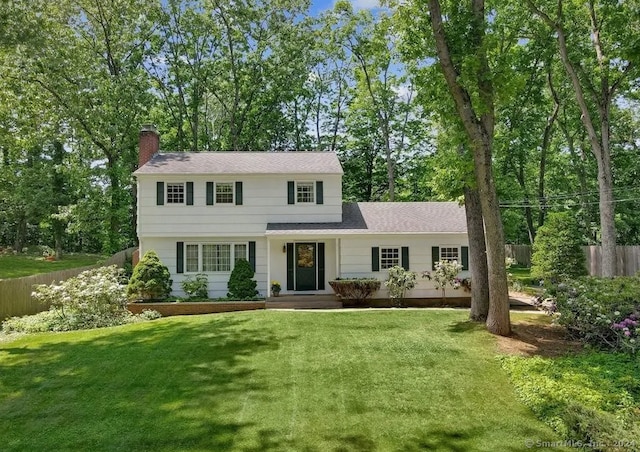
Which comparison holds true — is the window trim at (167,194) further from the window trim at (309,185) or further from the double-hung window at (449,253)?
the double-hung window at (449,253)

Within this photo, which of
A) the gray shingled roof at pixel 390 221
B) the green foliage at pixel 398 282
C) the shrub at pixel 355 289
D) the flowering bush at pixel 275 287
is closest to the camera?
the green foliage at pixel 398 282

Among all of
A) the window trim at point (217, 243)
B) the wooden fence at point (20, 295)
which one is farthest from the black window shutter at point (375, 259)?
the wooden fence at point (20, 295)

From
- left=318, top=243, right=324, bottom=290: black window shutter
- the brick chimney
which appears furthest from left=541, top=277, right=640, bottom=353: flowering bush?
the brick chimney

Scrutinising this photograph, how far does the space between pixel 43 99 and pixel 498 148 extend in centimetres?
2474

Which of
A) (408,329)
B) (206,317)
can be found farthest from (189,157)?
(408,329)

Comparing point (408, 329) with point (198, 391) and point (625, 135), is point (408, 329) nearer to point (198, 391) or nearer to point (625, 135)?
point (198, 391)

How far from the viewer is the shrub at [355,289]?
1563 cm

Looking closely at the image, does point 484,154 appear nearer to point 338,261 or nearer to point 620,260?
point 338,261

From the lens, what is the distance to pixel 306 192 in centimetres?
1823

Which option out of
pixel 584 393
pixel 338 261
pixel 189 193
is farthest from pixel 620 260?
pixel 189 193

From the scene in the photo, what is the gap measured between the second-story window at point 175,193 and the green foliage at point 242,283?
3543mm

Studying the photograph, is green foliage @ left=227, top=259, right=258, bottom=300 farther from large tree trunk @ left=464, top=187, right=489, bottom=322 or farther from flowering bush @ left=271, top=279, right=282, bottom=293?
large tree trunk @ left=464, top=187, right=489, bottom=322

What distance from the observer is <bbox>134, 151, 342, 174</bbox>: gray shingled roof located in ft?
58.3

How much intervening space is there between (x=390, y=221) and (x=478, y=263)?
Answer: 7321 millimetres
